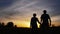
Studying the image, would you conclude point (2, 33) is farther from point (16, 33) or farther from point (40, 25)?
point (40, 25)

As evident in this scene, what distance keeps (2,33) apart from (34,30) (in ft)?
11.0

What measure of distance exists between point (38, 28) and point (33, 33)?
5.05 feet

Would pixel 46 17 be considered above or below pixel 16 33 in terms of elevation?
above

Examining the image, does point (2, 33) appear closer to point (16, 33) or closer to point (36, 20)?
point (16, 33)

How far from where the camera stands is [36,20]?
20.5 meters

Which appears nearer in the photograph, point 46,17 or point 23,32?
point 46,17

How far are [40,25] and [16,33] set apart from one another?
2760 millimetres

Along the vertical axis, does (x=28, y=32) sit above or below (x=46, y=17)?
below

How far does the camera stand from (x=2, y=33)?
21516 mm

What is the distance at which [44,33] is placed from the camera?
1989 centimetres

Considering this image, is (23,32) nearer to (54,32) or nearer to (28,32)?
(28,32)

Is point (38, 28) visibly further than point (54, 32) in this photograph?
Yes

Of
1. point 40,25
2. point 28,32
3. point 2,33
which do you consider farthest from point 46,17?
point 2,33

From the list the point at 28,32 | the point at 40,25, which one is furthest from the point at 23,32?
the point at 40,25
